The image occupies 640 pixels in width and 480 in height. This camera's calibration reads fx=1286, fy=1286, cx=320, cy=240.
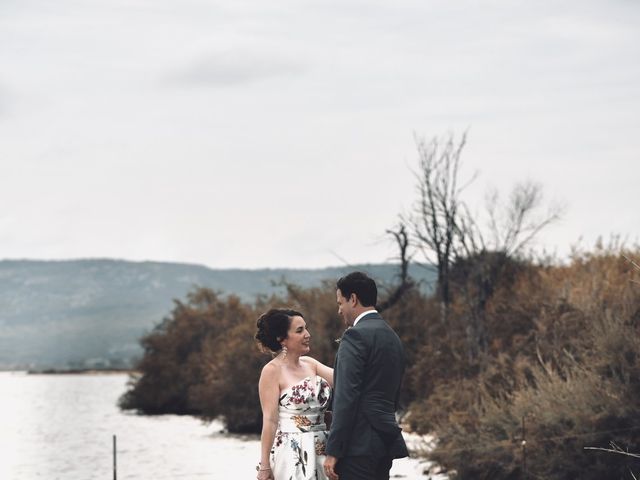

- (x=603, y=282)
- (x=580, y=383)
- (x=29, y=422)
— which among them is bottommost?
(x=29, y=422)

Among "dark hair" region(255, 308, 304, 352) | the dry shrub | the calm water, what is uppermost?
"dark hair" region(255, 308, 304, 352)

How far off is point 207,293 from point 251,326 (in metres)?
19.3

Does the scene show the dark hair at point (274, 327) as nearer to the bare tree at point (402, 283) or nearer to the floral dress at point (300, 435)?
the floral dress at point (300, 435)

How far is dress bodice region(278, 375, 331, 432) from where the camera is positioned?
839 centimetres

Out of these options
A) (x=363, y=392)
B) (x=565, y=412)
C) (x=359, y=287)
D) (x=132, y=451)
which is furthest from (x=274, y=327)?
(x=132, y=451)

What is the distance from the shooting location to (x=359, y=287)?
320 inches

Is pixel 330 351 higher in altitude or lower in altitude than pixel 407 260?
lower

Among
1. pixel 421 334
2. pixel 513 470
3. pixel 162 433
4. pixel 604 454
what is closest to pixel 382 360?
pixel 604 454

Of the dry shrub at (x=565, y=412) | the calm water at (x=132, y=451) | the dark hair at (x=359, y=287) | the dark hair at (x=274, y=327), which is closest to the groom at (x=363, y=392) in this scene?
the dark hair at (x=359, y=287)

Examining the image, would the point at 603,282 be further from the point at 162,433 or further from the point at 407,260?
the point at 162,433

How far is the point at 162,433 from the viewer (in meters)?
44.0

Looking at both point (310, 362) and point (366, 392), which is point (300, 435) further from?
point (366, 392)

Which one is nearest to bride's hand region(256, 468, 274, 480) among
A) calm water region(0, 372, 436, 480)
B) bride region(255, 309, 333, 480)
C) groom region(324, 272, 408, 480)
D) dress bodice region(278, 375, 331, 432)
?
bride region(255, 309, 333, 480)

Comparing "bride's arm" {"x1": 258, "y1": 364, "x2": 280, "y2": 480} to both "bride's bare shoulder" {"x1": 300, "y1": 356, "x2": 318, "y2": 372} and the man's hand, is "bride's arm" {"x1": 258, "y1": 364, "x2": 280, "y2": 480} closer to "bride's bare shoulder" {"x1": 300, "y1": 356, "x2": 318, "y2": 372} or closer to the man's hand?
"bride's bare shoulder" {"x1": 300, "y1": 356, "x2": 318, "y2": 372}
